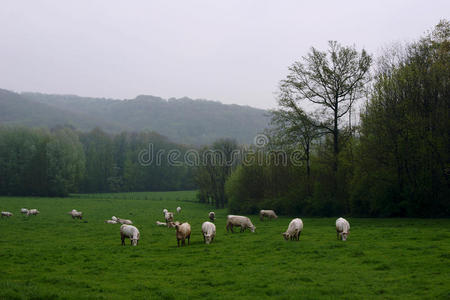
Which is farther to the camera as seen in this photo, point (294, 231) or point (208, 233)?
point (208, 233)

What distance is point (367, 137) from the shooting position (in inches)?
1266

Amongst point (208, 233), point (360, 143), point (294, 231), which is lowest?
point (208, 233)

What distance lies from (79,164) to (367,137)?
73.8 metres

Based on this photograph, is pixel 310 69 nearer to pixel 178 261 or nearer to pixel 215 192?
pixel 178 261

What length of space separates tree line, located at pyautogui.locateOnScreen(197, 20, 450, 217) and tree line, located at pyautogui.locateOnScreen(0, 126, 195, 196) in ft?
189

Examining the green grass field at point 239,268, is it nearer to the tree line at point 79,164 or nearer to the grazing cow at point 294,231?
the grazing cow at point 294,231

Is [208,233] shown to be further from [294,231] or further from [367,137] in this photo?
[367,137]

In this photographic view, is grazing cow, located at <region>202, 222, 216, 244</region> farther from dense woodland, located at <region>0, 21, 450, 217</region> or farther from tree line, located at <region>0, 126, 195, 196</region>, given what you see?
tree line, located at <region>0, 126, 195, 196</region>

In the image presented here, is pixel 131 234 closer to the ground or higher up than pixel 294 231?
closer to the ground

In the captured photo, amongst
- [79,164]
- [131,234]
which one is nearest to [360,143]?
[131,234]

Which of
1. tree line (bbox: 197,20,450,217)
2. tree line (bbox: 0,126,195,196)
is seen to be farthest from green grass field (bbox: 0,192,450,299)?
tree line (bbox: 0,126,195,196)

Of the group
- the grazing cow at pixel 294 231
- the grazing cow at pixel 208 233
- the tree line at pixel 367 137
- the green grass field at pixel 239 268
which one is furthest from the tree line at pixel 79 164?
the grazing cow at pixel 294 231

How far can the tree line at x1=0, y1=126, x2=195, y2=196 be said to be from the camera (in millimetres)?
86000

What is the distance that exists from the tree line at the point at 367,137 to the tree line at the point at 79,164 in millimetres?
57684
